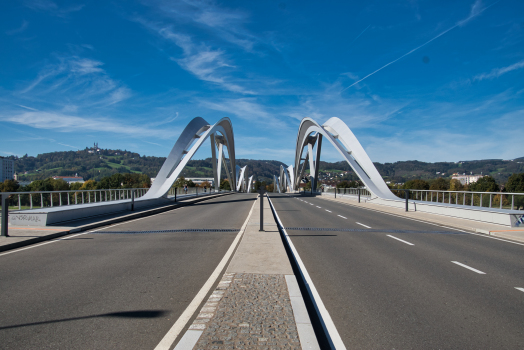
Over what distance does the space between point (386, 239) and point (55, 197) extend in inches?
571

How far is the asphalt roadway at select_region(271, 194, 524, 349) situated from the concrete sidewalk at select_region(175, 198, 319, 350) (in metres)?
0.52

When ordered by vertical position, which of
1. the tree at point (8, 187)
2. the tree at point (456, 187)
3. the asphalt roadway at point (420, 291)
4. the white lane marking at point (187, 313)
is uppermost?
the tree at point (8, 187)

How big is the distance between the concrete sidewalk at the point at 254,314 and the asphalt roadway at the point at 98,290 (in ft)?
1.53

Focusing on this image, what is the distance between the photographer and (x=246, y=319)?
3.62 m

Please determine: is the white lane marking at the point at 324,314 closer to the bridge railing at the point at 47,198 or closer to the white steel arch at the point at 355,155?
the bridge railing at the point at 47,198

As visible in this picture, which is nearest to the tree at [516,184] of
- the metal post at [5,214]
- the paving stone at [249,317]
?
the paving stone at [249,317]

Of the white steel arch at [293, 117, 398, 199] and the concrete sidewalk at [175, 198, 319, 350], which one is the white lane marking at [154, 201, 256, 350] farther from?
the white steel arch at [293, 117, 398, 199]

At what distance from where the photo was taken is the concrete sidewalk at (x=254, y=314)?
10.2 ft

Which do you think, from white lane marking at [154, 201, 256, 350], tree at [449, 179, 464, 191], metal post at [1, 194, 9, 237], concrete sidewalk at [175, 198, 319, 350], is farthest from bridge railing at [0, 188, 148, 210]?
tree at [449, 179, 464, 191]

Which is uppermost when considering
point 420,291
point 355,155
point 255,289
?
point 355,155

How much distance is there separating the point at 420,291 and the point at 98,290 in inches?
193

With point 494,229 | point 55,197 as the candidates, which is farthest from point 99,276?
point 494,229

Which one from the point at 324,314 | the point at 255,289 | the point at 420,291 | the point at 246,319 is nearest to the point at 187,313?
the point at 246,319

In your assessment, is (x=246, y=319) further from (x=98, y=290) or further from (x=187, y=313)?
(x=98, y=290)
